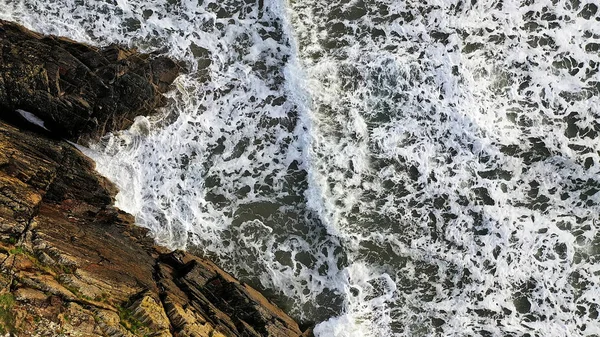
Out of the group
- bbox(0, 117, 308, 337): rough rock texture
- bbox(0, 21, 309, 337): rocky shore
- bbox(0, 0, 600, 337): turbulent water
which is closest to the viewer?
bbox(0, 117, 308, 337): rough rock texture

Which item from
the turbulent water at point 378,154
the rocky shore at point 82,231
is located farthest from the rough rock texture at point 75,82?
the turbulent water at point 378,154

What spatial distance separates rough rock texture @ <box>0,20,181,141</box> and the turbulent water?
3.37 ft

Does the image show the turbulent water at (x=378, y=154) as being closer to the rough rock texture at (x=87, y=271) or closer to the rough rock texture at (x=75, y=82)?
the rough rock texture at (x=75, y=82)

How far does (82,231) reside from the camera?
1346cm

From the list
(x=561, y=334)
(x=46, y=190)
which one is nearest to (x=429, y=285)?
(x=561, y=334)

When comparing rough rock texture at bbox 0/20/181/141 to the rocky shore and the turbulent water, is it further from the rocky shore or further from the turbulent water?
the turbulent water

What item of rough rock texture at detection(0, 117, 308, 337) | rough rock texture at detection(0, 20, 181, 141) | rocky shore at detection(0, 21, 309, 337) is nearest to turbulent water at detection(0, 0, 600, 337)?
rough rock texture at detection(0, 20, 181, 141)

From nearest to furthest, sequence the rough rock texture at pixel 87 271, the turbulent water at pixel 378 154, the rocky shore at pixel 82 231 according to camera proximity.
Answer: the rough rock texture at pixel 87 271 < the rocky shore at pixel 82 231 < the turbulent water at pixel 378 154

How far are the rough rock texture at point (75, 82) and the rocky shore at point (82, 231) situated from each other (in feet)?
0.11

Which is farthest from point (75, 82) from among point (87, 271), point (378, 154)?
point (378, 154)

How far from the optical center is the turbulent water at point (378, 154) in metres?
16.6

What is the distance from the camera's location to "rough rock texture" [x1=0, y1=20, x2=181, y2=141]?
1448 cm

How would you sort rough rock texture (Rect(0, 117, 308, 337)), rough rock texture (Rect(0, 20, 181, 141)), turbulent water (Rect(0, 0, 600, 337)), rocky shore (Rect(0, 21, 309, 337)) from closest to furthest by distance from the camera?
rough rock texture (Rect(0, 117, 308, 337))
rocky shore (Rect(0, 21, 309, 337))
rough rock texture (Rect(0, 20, 181, 141))
turbulent water (Rect(0, 0, 600, 337))

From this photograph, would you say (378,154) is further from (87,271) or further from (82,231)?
(87,271)
